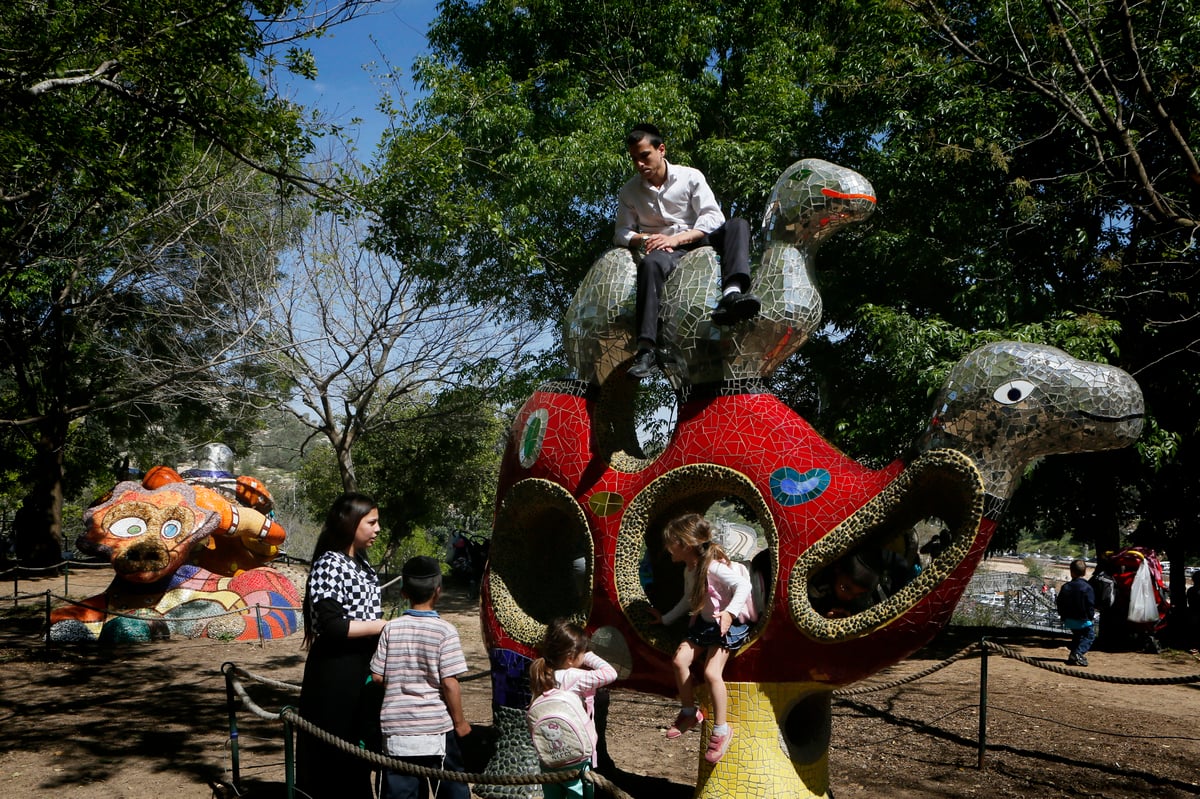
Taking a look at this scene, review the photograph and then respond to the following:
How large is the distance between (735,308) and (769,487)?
930 millimetres

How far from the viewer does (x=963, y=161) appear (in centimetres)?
1140

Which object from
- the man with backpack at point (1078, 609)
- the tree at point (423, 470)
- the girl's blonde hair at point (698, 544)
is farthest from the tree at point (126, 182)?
the man with backpack at point (1078, 609)

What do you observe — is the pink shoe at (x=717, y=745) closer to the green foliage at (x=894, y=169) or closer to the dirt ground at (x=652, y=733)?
the dirt ground at (x=652, y=733)

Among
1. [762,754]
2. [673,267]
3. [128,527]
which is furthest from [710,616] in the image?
[128,527]

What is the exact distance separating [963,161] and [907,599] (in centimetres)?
849

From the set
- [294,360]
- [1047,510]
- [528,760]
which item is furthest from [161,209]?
[1047,510]

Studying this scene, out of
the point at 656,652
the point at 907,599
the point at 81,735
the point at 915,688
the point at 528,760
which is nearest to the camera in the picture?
the point at 907,599

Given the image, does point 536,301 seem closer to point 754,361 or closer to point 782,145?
point 782,145

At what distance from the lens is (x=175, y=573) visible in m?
12.4

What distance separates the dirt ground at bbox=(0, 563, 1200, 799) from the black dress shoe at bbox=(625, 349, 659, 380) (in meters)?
2.62

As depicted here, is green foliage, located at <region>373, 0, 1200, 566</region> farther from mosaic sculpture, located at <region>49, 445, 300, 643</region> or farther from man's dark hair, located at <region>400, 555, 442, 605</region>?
man's dark hair, located at <region>400, 555, 442, 605</region>

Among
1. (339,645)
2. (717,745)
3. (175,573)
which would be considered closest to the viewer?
(339,645)

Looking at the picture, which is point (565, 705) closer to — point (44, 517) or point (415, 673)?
point (415, 673)

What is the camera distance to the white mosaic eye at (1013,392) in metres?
4.29
